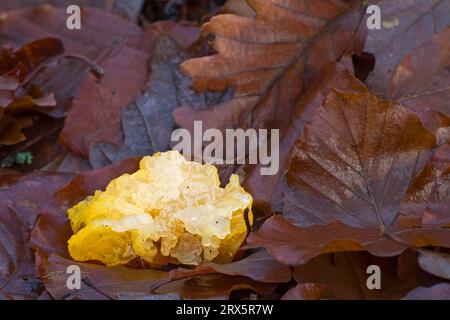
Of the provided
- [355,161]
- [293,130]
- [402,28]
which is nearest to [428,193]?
[355,161]

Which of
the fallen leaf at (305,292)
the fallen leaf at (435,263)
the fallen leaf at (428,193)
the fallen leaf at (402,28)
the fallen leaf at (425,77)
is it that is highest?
the fallen leaf at (402,28)

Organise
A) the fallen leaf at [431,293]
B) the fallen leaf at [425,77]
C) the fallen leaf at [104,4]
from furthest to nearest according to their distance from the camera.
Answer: the fallen leaf at [104,4] → the fallen leaf at [425,77] → the fallen leaf at [431,293]

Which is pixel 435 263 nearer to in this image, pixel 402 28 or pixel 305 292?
pixel 305 292

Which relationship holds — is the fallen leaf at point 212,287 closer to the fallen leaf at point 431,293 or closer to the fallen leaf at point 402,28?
the fallen leaf at point 431,293

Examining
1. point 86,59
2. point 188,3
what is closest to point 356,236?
point 86,59

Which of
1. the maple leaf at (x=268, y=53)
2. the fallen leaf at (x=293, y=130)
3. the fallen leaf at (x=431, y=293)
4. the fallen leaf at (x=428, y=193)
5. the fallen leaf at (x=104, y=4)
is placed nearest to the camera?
the fallen leaf at (x=431, y=293)

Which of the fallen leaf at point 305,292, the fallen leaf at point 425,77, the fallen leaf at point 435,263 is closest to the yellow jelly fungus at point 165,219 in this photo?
the fallen leaf at point 305,292

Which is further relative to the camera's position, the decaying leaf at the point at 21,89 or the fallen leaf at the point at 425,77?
the decaying leaf at the point at 21,89
